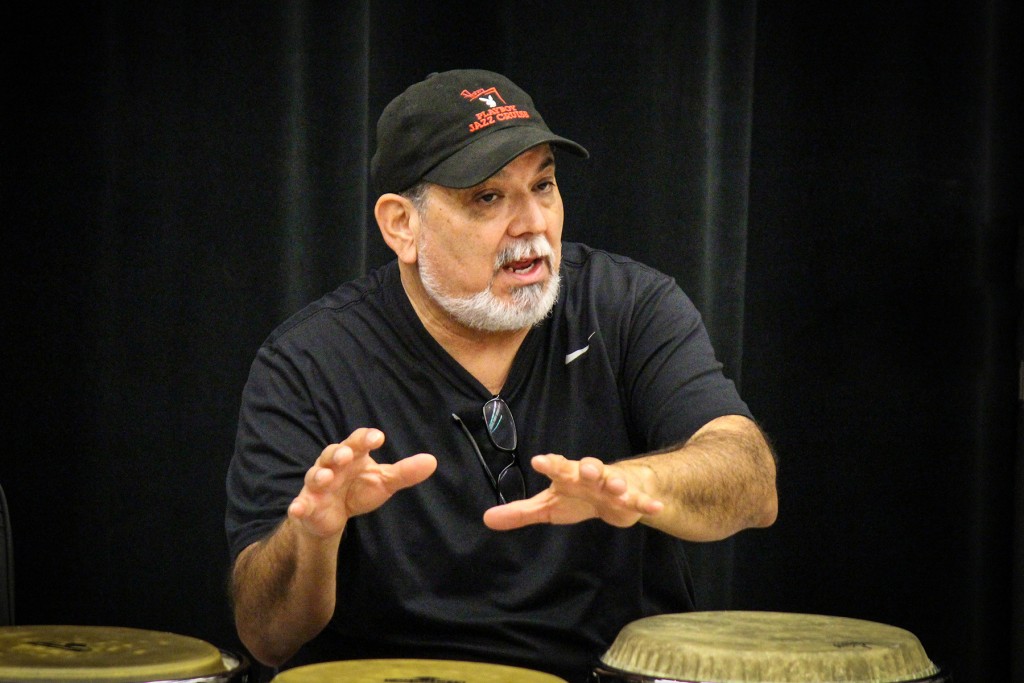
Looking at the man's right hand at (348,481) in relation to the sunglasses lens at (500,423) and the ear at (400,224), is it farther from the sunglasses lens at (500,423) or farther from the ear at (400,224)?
the ear at (400,224)

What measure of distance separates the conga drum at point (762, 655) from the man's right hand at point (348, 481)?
1.02ft

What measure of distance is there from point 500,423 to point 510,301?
0.17m

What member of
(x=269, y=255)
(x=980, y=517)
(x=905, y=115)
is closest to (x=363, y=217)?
(x=269, y=255)

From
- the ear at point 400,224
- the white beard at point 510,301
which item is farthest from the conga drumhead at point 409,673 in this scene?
the ear at point 400,224

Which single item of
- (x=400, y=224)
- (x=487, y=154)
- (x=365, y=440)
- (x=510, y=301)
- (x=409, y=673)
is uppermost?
(x=487, y=154)

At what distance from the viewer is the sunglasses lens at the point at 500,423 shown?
1949mm

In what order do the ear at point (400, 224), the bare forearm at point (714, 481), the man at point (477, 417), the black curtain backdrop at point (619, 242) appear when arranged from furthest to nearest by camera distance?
the black curtain backdrop at point (619, 242) < the ear at point (400, 224) < the man at point (477, 417) < the bare forearm at point (714, 481)

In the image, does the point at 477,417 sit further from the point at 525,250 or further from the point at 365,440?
the point at 365,440

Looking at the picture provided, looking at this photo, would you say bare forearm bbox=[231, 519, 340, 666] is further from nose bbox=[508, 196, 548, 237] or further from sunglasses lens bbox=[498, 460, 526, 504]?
nose bbox=[508, 196, 548, 237]

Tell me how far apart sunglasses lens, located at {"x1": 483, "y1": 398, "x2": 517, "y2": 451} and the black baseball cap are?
0.31 metres

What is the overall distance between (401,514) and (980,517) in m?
1.17

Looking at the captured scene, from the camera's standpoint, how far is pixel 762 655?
1.51 m

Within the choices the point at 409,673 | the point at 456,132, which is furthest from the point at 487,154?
the point at 409,673

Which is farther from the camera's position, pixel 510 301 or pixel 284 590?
pixel 510 301
